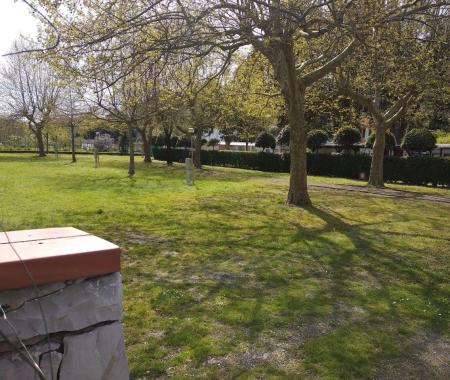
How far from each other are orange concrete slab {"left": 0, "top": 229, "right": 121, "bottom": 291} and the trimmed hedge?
20542mm

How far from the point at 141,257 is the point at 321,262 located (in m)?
2.65

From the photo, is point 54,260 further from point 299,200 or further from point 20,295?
point 299,200

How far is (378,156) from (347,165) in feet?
20.2

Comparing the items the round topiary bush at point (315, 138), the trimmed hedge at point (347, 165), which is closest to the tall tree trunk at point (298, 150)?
the trimmed hedge at point (347, 165)

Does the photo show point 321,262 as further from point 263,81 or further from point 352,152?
point 352,152

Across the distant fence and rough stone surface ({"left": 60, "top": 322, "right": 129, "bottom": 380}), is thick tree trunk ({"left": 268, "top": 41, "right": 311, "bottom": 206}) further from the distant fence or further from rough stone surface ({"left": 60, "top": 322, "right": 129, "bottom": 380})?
the distant fence

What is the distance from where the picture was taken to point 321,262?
642cm

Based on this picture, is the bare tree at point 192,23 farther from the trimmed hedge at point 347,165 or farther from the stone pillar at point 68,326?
the trimmed hedge at point 347,165

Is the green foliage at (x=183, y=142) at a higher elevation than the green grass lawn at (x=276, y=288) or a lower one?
higher

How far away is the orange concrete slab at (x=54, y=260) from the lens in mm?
1842

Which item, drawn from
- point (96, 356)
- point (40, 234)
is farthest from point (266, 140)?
point (96, 356)

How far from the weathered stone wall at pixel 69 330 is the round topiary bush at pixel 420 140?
22610 mm

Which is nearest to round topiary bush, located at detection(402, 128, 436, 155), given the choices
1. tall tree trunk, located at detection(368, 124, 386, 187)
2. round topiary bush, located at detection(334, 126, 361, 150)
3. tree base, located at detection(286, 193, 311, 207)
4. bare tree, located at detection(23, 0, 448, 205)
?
round topiary bush, located at detection(334, 126, 361, 150)

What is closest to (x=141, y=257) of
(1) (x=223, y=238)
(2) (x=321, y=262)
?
(1) (x=223, y=238)
